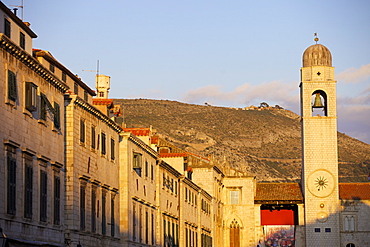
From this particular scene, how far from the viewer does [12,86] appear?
90.2 feet

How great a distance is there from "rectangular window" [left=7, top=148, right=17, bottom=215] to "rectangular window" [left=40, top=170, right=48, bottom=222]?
328cm

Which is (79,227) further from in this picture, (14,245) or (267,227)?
(267,227)

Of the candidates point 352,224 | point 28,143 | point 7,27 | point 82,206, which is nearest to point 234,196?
point 352,224

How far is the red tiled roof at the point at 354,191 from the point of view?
3703 inches

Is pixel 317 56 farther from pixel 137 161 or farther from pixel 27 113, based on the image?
pixel 27 113

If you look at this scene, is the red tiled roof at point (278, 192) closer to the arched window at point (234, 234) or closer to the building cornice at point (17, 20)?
the arched window at point (234, 234)

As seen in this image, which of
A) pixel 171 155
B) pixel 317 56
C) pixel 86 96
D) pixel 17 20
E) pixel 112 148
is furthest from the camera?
pixel 317 56

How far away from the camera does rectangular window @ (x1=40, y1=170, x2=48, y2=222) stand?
30609 mm

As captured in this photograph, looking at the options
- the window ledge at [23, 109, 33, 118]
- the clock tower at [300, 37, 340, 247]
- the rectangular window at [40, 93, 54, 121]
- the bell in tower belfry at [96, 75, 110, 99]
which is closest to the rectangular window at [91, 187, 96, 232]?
the rectangular window at [40, 93, 54, 121]

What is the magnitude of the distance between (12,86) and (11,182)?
133 inches

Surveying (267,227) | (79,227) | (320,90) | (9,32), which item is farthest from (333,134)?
(9,32)

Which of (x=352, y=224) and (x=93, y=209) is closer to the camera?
(x=93, y=209)

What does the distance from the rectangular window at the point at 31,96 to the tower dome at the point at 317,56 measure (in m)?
69.6

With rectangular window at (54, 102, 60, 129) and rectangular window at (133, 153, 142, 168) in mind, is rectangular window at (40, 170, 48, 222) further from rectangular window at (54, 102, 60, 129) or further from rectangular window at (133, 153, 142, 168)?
rectangular window at (133, 153, 142, 168)
